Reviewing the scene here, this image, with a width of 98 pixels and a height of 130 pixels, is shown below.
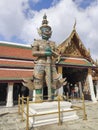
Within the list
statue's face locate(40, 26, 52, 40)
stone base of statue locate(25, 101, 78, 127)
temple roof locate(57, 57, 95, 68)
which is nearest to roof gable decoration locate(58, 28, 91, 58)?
temple roof locate(57, 57, 95, 68)

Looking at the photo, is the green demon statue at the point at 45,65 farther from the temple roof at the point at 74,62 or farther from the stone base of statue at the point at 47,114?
the temple roof at the point at 74,62

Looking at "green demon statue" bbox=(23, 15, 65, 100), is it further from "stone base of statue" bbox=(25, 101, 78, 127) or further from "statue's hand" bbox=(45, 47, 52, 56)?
"stone base of statue" bbox=(25, 101, 78, 127)

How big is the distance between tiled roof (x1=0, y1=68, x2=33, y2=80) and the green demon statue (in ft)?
16.3

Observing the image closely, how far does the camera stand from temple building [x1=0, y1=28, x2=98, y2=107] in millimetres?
11180

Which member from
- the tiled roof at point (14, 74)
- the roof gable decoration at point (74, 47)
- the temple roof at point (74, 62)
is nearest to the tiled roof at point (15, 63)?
the tiled roof at point (14, 74)

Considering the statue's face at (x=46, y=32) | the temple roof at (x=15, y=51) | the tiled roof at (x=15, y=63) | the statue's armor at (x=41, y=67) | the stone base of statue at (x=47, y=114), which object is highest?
the temple roof at (x=15, y=51)

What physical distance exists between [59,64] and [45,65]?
499 centimetres

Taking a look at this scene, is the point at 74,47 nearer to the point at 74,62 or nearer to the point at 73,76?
the point at 74,62

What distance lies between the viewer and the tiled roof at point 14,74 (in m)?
10.6

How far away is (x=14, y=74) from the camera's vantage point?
1105 cm

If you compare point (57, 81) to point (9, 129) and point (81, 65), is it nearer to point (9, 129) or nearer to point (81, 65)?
point (9, 129)

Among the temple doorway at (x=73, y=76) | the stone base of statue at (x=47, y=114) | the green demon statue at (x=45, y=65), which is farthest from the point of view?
the temple doorway at (x=73, y=76)

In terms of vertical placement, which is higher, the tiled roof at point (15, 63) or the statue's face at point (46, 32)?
the statue's face at point (46, 32)

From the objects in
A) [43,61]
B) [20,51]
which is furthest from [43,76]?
[20,51]
